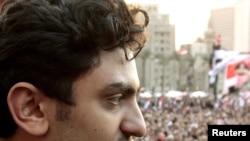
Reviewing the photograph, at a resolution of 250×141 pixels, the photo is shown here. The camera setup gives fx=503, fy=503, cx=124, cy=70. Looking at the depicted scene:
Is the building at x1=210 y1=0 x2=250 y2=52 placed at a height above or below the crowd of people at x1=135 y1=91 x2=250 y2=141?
below

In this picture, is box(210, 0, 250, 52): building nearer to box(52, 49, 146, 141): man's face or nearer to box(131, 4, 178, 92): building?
box(131, 4, 178, 92): building

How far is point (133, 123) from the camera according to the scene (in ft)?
3.10

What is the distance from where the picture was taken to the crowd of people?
1441 cm

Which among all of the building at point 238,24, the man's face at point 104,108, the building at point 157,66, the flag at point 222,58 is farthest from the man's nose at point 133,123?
the building at point 238,24

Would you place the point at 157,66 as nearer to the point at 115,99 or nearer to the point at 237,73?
the point at 237,73

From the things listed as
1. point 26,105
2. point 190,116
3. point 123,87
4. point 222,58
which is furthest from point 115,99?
point 222,58

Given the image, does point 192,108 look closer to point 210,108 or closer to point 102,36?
point 210,108

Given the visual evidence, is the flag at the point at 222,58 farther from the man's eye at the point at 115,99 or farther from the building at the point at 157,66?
the man's eye at the point at 115,99

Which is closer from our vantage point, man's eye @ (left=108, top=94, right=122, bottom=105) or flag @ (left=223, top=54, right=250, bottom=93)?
man's eye @ (left=108, top=94, right=122, bottom=105)

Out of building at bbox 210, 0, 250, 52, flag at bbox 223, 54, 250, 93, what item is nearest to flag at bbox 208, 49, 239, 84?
flag at bbox 223, 54, 250, 93

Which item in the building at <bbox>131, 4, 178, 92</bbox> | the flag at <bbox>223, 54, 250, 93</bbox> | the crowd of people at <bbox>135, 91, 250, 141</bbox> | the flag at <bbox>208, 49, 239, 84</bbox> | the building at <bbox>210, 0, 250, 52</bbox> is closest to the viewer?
the crowd of people at <bbox>135, 91, 250, 141</bbox>

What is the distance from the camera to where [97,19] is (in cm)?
97

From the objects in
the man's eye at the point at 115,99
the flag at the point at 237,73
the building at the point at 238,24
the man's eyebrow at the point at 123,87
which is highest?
the man's eyebrow at the point at 123,87

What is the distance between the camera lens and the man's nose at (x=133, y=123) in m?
0.94
